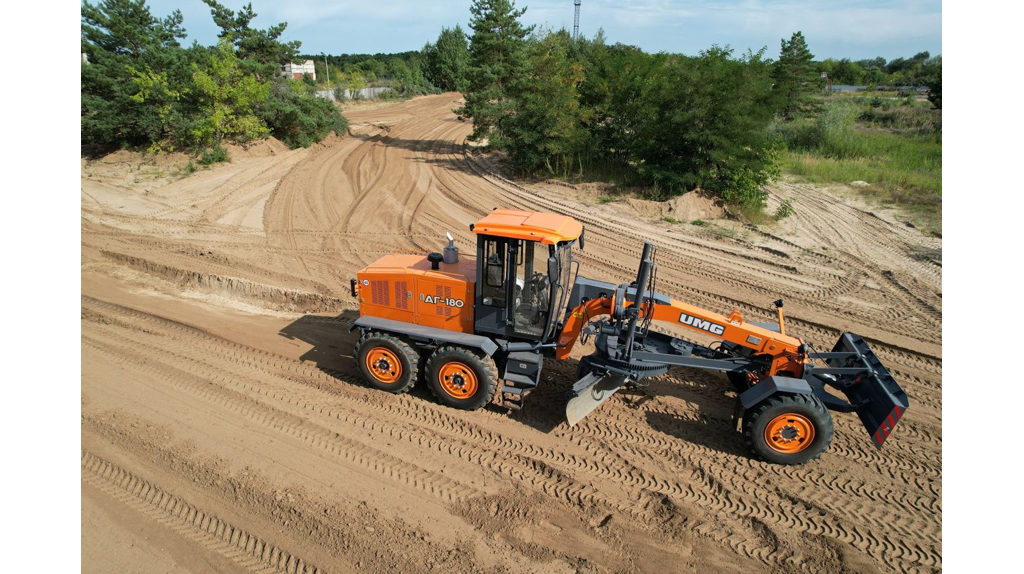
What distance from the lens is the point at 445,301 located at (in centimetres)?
694

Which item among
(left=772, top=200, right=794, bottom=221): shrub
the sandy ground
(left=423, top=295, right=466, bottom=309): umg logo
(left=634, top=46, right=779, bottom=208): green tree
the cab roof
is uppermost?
(left=634, top=46, right=779, bottom=208): green tree

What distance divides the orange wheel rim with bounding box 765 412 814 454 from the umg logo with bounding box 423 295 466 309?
3754 millimetres

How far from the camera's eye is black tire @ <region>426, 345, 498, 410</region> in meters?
6.64

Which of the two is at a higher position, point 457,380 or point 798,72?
point 798,72

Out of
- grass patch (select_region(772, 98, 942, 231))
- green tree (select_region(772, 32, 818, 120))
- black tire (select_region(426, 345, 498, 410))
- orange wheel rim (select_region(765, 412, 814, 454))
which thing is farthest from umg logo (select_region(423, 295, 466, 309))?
green tree (select_region(772, 32, 818, 120))

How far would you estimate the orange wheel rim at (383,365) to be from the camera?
7121 millimetres

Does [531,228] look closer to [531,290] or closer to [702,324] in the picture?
[531,290]

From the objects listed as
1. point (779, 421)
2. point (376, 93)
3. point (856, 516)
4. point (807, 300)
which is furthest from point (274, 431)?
point (376, 93)

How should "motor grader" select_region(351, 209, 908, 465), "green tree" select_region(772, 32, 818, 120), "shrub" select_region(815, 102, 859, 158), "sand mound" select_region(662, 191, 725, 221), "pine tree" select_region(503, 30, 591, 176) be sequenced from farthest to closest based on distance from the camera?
"green tree" select_region(772, 32, 818, 120), "shrub" select_region(815, 102, 859, 158), "pine tree" select_region(503, 30, 591, 176), "sand mound" select_region(662, 191, 725, 221), "motor grader" select_region(351, 209, 908, 465)

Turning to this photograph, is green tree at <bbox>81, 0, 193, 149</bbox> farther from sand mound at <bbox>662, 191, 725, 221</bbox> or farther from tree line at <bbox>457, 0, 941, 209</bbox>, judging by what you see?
sand mound at <bbox>662, 191, 725, 221</bbox>

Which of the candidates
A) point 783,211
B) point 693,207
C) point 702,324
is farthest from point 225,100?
point 702,324

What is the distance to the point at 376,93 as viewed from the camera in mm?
Result: 48781

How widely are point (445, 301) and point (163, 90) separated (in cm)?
2067

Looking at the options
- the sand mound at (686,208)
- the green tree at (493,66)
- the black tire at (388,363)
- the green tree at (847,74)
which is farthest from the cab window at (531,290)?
the green tree at (847,74)
